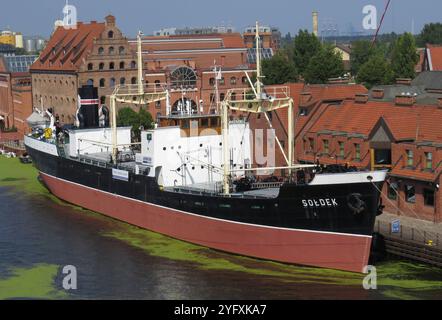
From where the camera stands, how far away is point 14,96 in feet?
328

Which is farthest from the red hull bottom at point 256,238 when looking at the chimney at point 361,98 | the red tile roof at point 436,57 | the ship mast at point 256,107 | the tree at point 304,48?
the tree at point 304,48

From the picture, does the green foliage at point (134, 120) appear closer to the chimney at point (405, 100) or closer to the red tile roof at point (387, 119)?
the red tile roof at point (387, 119)

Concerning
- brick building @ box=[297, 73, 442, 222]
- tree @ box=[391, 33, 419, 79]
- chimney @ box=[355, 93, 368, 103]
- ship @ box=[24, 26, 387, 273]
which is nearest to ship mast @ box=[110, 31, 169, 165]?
ship @ box=[24, 26, 387, 273]

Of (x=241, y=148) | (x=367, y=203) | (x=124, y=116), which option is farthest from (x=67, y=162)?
(x=367, y=203)

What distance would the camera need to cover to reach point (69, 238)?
44.6 metres

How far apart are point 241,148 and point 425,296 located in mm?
16393

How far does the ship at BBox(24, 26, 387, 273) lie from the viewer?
3631 cm

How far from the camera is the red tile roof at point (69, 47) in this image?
83000mm

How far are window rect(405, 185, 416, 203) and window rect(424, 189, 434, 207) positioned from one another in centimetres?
85

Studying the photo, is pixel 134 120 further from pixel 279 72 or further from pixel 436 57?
pixel 436 57

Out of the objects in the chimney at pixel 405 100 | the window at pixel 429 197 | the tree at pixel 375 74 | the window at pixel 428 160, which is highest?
the tree at pixel 375 74

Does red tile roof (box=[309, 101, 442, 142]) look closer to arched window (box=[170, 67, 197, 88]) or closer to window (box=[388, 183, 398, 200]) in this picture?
window (box=[388, 183, 398, 200])

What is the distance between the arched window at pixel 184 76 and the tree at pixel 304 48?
547 inches
